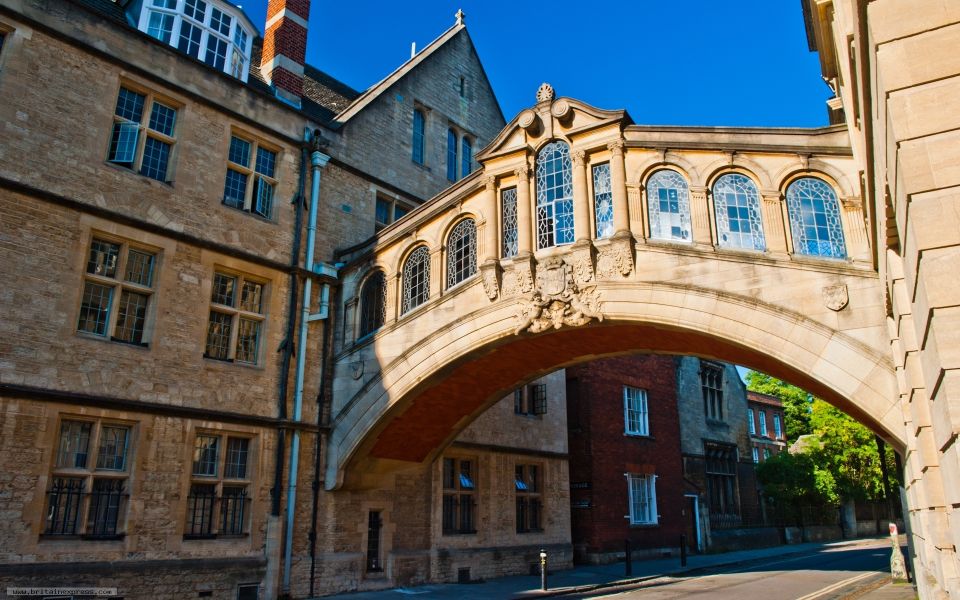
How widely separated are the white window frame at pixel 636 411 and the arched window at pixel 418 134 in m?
12.1

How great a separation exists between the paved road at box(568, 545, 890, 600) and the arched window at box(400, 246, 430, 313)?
7747mm

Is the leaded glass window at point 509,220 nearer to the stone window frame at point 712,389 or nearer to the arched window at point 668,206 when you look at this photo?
the arched window at point 668,206

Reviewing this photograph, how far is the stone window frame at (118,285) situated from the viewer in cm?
1275

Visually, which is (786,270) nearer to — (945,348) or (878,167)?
(878,167)

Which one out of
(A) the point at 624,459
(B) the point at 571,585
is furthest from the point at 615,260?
(A) the point at 624,459

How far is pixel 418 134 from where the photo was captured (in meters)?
20.9

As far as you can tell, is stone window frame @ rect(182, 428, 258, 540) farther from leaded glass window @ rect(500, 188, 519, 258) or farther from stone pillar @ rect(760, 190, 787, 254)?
stone pillar @ rect(760, 190, 787, 254)

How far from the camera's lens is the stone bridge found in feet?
36.3

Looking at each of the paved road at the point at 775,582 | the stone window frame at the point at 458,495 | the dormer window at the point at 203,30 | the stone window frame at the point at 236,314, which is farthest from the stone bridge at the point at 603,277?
the paved road at the point at 775,582

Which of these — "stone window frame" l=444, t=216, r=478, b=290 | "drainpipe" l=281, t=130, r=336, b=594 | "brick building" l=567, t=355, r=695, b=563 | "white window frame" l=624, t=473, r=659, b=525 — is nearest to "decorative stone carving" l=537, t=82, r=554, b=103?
"stone window frame" l=444, t=216, r=478, b=290

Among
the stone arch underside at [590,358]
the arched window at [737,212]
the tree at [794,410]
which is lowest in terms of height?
the stone arch underside at [590,358]

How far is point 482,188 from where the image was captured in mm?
14867

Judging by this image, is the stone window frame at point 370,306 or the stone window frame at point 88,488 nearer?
the stone window frame at point 88,488

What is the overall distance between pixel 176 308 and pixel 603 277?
840 centimetres
